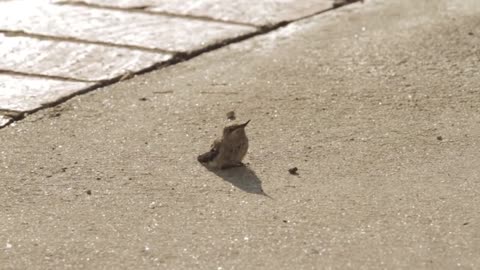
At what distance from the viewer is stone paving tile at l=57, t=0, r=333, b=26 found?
6594 millimetres

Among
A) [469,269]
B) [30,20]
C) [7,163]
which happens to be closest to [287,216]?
[469,269]

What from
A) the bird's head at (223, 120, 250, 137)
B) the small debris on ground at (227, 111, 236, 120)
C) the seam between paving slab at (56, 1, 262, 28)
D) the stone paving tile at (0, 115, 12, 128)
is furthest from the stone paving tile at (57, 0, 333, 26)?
the bird's head at (223, 120, 250, 137)

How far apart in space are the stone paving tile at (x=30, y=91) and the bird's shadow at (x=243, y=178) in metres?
1.10

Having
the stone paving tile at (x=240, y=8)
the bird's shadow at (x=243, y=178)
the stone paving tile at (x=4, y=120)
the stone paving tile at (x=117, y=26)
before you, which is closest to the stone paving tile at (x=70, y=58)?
the stone paving tile at (x=117, y=26)

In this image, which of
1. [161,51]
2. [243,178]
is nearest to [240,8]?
[161,51]

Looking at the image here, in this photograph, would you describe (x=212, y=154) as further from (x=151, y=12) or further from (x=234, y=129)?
(x=151, y=12)

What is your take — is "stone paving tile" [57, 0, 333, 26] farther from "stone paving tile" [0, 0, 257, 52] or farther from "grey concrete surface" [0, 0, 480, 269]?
"grey concrete surface" [0, 0, 480, 269]

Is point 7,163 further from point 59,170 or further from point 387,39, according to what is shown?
point 387,39

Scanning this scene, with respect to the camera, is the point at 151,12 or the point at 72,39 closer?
the point at 72,39

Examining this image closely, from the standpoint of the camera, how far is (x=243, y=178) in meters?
4.54

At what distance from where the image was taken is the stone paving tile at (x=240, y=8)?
6.59 metres

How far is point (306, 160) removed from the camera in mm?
4695

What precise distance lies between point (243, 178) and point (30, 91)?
1.40 meters

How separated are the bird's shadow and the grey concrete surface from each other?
11mm
